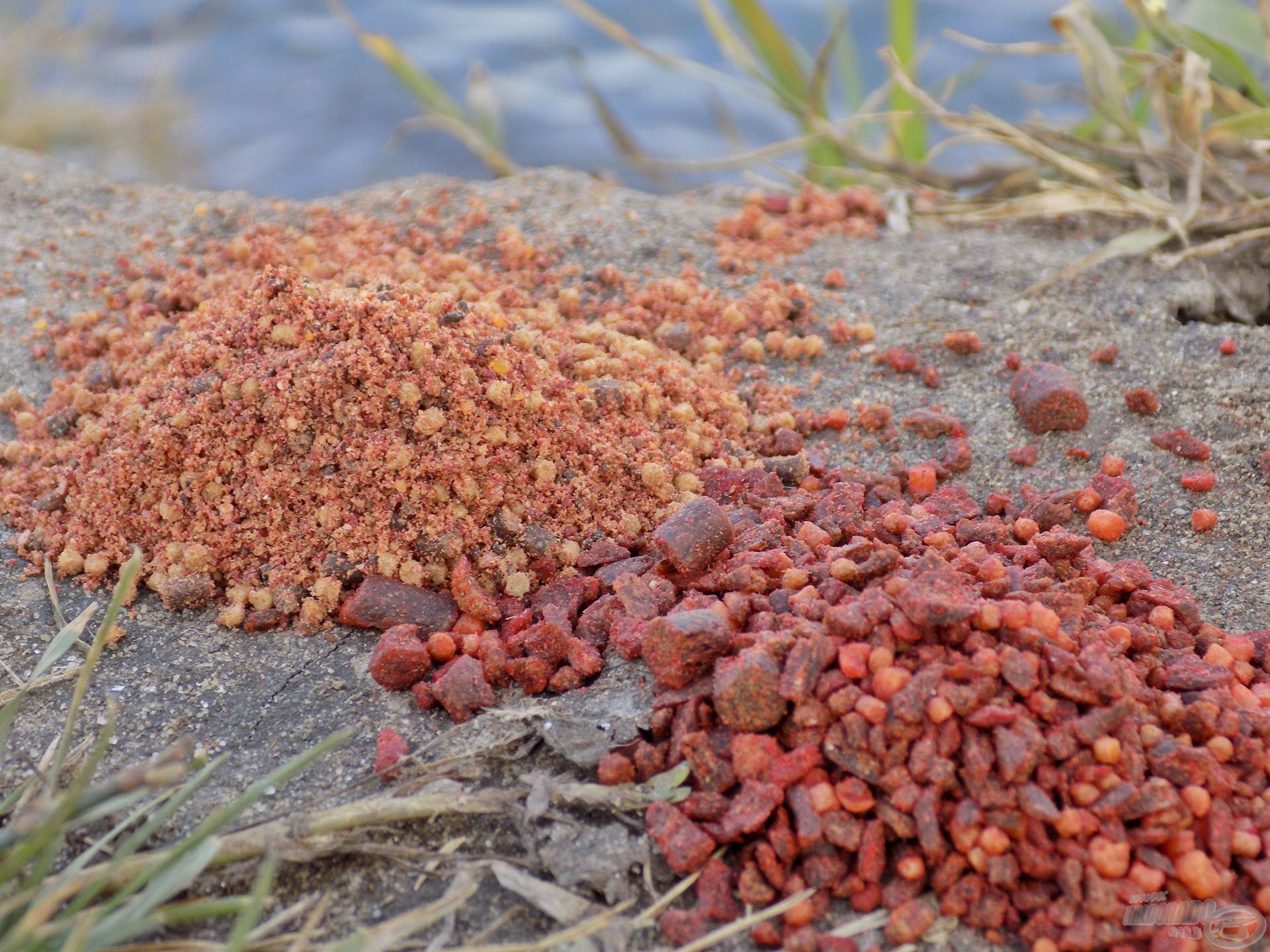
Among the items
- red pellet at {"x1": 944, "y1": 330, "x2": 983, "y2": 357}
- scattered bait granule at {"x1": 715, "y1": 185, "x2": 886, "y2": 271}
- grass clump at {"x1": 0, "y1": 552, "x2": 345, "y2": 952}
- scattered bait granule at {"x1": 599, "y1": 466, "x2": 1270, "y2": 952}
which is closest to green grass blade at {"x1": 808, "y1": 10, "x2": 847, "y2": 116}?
scattered bait granule at {"x1": 715, "y1": 185, "x2": 886, "y2": 271}

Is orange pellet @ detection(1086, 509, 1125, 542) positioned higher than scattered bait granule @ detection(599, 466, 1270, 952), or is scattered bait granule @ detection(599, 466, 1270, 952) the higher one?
scattered bait granule @ detection(599, 466, 1270, 952)

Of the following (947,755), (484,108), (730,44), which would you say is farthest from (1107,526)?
(484,108)

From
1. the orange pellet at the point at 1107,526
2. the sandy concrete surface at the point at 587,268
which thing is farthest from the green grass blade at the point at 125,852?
the orange pellet at the point at 1107,526

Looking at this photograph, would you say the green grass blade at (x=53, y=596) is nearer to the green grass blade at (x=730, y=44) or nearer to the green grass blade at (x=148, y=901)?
the green grass blade at (x=148, y=901)

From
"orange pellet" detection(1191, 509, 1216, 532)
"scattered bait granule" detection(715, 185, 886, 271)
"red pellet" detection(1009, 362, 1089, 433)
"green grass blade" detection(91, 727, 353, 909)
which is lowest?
"orange pellet" detection(1191, 509, 1216, 532)

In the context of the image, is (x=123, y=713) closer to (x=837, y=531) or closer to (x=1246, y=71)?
(x=837, y=531)

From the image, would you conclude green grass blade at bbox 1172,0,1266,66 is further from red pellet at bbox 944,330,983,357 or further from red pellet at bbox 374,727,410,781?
red pellet at bbox 374,727,410,781
